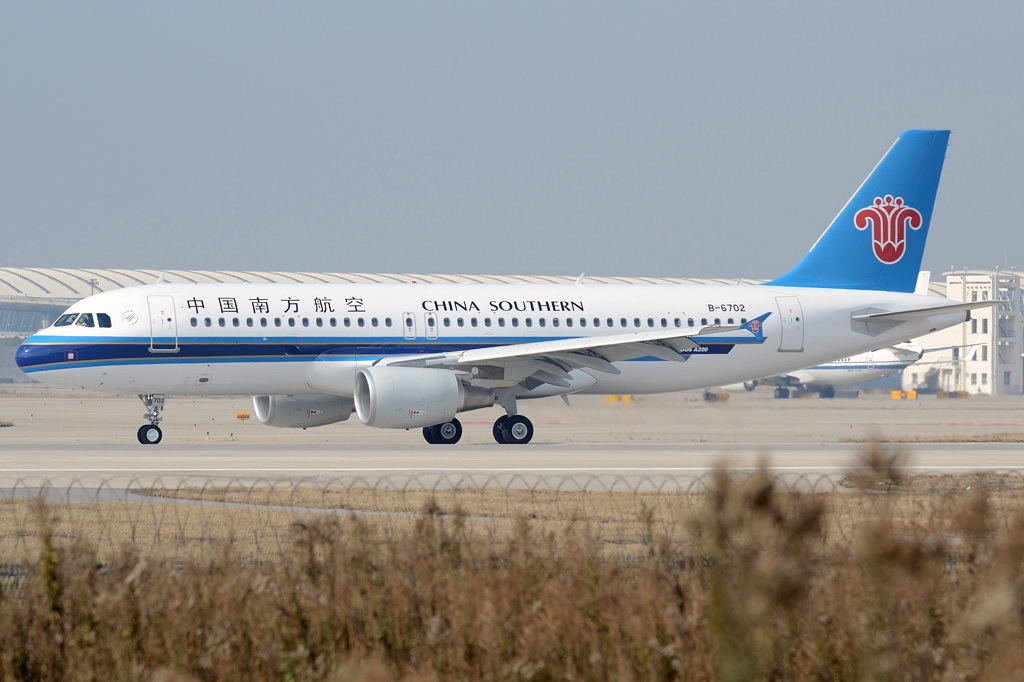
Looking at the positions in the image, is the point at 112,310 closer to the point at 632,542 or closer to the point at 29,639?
the point at 632,542

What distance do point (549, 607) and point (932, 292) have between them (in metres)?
130

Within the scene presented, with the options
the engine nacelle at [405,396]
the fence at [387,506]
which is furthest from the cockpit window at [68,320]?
the fence at [387,506]

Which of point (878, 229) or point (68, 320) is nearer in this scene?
point (68, 320)

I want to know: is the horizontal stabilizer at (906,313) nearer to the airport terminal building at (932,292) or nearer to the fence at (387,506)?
the fence at (387,506)

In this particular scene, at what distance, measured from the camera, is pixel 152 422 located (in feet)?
106

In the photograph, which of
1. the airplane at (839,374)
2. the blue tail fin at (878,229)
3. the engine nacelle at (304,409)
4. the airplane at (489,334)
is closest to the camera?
the airplane at (489,334)

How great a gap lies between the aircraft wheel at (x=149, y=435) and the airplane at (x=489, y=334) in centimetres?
7

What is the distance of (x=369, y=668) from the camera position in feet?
13.9

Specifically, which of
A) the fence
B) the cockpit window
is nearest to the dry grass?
the fence

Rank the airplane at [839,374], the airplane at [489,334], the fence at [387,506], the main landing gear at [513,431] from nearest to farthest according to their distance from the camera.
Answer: the fence at [387,506], the airplane at [489,334], the main landing gear at [513,431], the airplane at [839,374]

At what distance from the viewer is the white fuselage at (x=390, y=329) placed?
3078cm

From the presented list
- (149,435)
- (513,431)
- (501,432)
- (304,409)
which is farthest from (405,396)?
(149,435)

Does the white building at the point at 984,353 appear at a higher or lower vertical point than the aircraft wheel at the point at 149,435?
lower

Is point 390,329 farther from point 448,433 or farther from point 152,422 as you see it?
point 152,422
